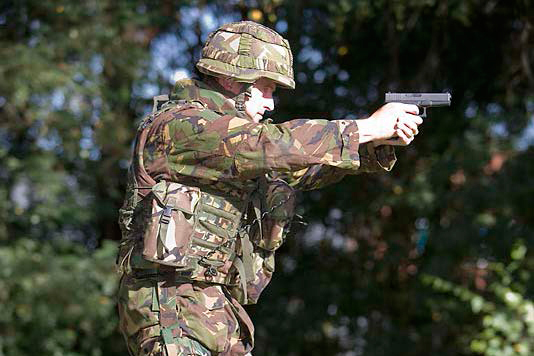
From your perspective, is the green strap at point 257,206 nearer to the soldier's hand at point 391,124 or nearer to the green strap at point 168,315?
the green strap at point 168,315

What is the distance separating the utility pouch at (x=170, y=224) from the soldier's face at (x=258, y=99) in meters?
0.32

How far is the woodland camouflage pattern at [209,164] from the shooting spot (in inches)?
112

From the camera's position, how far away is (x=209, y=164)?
293 cm

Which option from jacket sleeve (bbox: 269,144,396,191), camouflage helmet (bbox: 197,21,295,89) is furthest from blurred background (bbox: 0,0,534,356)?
camouflage helmet (bbox: 197,21,295,89)

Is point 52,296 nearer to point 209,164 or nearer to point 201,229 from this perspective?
point 201,229

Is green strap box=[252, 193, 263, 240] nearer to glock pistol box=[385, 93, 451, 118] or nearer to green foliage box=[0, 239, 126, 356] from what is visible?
glock pistol box=[385, 93, 451, 118]

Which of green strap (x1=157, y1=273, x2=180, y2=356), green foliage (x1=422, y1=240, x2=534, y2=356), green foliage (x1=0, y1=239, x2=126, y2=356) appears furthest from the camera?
green foliage (x1=0, y1=239, x2=126, y2=356)

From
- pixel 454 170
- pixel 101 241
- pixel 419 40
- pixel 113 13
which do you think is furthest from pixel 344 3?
pixel 101 241

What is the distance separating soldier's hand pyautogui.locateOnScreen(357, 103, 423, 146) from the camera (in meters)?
2.87

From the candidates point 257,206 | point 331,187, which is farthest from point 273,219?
point 331,187

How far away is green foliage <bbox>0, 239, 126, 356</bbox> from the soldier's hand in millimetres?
4967

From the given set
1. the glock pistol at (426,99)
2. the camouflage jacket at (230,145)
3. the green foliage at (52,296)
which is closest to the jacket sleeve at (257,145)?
the camouflage jacket at (230,145)

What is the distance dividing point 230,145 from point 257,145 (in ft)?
0.28

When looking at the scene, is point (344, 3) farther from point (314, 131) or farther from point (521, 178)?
point (314, 131)
